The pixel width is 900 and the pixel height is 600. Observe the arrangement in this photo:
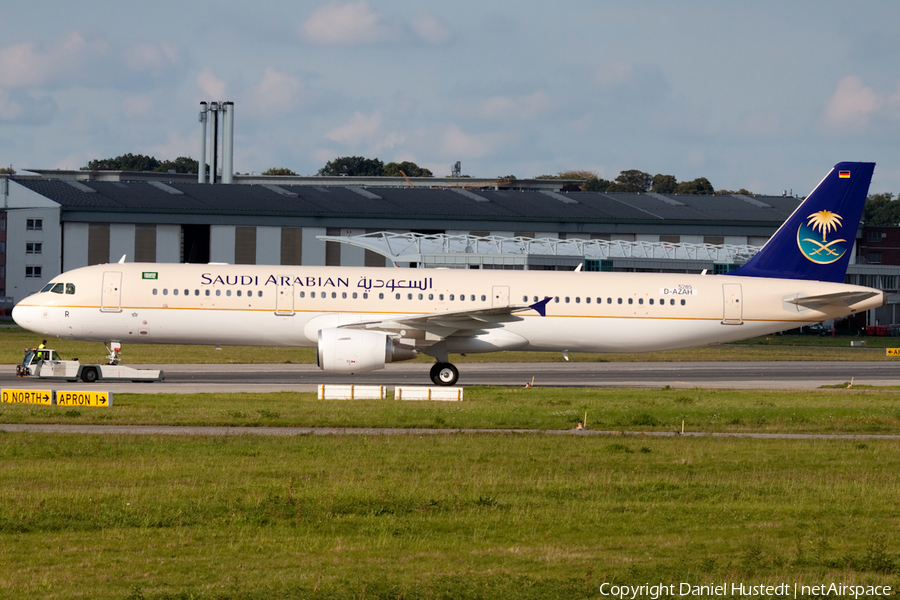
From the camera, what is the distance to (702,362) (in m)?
60.4

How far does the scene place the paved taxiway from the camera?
38.8m

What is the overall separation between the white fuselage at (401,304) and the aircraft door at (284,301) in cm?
4

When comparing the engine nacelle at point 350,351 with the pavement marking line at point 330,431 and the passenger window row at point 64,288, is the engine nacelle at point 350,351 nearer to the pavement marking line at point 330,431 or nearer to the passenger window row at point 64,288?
the pavement marking line at point 330,431

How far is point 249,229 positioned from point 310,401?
77889 mm

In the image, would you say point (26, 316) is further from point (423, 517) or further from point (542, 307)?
point (423, 517)

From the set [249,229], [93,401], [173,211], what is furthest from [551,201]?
[93,401]

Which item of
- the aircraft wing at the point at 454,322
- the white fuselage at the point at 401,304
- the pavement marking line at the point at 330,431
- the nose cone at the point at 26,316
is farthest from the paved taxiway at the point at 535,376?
the pavement marking line at the point at 330,431

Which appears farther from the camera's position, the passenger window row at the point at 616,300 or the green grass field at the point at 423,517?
the passenger window row at the point at 616,300

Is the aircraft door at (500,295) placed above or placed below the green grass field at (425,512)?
above

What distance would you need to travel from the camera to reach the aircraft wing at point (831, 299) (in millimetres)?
A: 40594

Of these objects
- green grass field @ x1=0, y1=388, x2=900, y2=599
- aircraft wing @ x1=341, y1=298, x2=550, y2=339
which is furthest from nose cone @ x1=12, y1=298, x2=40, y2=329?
green grass field @ x1=0, y1=388, x2=900, y2=599

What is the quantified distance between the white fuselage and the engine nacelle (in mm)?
2360

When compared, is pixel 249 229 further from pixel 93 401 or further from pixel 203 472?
pixel 203 472

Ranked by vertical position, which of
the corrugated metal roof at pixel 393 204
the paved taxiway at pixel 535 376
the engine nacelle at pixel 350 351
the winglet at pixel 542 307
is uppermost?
the corrugated metal roof at pixel 393 204
